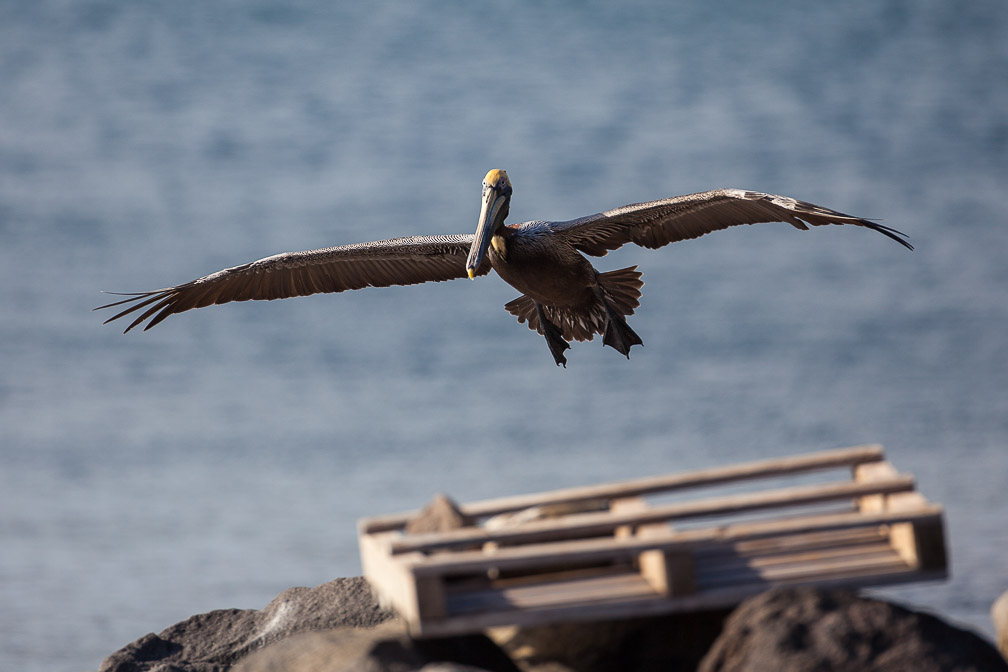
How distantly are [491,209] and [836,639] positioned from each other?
11.7 feet

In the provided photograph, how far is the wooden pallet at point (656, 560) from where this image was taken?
3.93 m

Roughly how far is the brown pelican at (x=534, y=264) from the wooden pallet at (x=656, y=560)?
7.88ft

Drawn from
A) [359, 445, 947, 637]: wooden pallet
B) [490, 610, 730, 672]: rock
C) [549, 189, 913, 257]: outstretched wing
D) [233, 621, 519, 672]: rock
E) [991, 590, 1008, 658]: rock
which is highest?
[549, 189, 913, 257]: outstretched wing

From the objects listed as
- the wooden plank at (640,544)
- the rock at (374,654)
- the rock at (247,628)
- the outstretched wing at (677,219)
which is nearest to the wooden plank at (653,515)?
the wooden plank at (640,544)

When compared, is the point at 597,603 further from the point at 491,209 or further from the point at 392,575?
the point at 491,209

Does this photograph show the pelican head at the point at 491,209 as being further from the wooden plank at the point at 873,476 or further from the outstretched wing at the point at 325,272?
the wooden plank at the point at 873,476

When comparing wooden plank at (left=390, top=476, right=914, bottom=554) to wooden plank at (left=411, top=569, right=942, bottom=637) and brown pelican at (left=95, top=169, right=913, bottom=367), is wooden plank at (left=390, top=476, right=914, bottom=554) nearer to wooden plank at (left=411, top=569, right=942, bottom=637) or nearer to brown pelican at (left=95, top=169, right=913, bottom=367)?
wooden plank at (left=411, top=569, right=942, bottom=637)

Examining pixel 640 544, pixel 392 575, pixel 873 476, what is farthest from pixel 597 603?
pixel 873 476

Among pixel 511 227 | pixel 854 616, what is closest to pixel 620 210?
pixel 511 227

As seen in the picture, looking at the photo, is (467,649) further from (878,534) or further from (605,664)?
Result: (878,534)

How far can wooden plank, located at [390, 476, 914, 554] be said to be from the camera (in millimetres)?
4199

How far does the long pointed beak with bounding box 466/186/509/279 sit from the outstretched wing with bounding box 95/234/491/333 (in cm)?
67

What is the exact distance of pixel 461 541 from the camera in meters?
4.21

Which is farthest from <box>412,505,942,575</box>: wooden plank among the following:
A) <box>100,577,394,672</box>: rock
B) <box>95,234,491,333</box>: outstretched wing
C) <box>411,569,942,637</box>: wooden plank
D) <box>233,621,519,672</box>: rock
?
<box>95,234,491,333</box>: outstretched wing
